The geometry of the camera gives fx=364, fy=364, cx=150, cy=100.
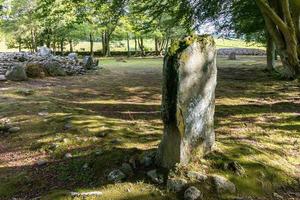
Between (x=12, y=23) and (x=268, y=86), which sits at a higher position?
(x=12, y=23)

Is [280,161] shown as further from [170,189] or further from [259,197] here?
[170,189]

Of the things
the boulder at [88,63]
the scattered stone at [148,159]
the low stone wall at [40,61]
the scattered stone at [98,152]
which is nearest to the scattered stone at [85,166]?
the scattered stone at [98,152]

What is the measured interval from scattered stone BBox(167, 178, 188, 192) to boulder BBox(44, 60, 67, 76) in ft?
52.6

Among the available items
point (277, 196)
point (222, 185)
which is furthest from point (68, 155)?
point (277, 196)

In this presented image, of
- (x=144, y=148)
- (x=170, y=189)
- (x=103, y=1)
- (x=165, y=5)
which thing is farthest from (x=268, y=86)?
(x=170, y=189)

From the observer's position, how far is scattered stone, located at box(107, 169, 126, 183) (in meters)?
4.92

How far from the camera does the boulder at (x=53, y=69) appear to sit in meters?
19.6

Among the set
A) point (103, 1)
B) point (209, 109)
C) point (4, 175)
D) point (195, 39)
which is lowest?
point (4, 175)

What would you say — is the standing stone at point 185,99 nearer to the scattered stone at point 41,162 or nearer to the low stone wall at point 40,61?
the scattered stone at point 41,162

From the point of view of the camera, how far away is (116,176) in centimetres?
498

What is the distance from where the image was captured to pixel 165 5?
45.7 feet

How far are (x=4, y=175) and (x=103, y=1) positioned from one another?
26.1 ft

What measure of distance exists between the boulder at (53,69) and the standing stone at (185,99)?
15.6m

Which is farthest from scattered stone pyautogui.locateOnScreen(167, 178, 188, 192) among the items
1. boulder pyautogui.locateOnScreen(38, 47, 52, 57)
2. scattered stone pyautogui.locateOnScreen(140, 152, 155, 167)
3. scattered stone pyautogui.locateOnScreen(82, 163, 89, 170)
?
boulder pyautogui.locateOnScreen(38, 47, 52, 57)
